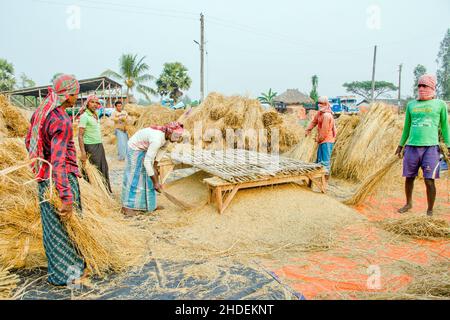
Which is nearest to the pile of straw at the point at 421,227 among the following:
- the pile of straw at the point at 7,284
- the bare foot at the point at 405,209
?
the bare foot at the point at 405,209

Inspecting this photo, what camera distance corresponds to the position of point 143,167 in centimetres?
406

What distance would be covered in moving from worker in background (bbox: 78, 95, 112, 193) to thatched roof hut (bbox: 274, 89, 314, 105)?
32800mm

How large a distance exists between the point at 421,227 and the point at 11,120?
676 cm

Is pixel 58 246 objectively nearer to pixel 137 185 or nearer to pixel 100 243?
pixel 100 243

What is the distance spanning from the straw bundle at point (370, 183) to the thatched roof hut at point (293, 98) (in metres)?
32.4

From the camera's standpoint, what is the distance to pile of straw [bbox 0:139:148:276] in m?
2.44

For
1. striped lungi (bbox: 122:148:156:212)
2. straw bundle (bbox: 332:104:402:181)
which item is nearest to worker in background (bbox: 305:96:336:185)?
straw bundle (bbox: 332:104:402:181)

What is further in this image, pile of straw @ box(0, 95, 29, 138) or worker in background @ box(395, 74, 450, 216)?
pile of straw @ box(0, 95, 29, 138)

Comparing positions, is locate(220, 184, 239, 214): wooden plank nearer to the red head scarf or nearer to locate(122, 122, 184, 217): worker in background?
locate(122, 122, 184, 217): worker in background

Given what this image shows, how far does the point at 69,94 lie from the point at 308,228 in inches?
104

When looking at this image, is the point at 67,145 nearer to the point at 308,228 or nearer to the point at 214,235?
the point at 214,235

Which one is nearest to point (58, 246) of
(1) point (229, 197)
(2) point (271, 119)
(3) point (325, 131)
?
(1) point (229, 197)

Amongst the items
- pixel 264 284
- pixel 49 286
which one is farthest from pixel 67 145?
pixel 264 284

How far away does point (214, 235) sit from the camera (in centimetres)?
343
